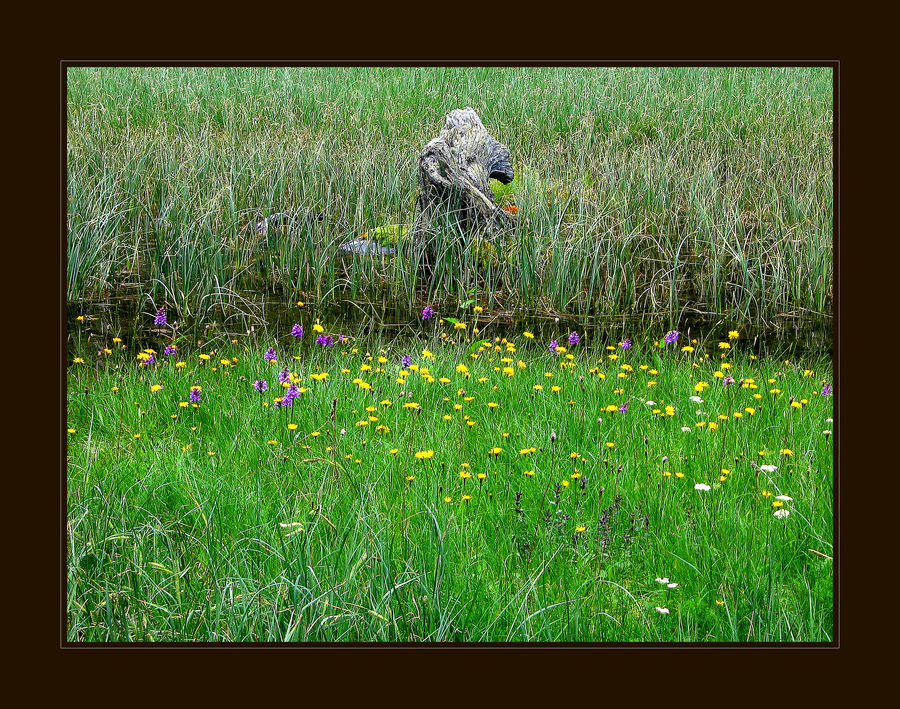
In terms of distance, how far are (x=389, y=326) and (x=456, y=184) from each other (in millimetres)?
1684

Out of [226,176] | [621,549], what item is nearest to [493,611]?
[621,549]

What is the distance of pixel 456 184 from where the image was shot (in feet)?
19.2

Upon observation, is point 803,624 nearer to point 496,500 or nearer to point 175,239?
point 496,500

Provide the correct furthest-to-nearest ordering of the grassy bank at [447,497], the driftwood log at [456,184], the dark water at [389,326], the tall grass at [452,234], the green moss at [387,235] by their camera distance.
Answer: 1. the driftwood log at [456,184]
2. the green moss at [387,235]
3. the tall grass at [452,234]
4. the dark water at [389,326]
5. the grassy bank at [447,497]

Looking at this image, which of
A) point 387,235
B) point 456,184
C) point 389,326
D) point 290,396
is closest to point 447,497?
point 290,396

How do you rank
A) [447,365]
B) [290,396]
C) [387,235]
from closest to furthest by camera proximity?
[290,396] → [447,365] → [387,235]

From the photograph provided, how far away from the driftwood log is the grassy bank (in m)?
1.88

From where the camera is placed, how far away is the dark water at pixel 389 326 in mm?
4215

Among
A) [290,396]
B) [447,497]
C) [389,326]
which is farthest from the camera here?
[389,326]

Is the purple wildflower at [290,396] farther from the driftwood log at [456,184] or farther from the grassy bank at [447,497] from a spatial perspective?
the driftwood log at [456,184]

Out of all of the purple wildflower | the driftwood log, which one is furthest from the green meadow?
the driftwood log

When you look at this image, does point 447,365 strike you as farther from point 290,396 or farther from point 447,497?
point 447,497

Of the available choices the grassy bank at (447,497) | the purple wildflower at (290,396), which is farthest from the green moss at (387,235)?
the purple wildflower at (290,396)

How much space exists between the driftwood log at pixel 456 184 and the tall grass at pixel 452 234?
234mm
